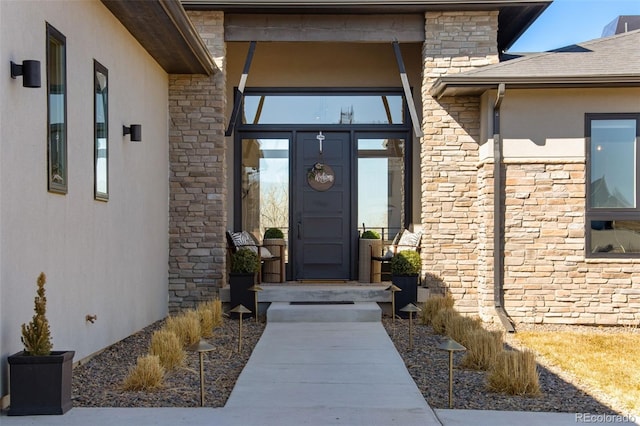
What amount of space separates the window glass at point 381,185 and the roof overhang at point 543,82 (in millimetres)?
2249

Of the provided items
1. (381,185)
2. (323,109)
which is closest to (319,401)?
(381,185)

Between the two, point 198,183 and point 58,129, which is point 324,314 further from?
point 58,129

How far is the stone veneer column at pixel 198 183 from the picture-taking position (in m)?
10.3

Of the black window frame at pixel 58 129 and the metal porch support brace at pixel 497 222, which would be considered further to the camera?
the metal porch support brace at pixel 497 222

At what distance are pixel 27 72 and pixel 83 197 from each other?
1.75 meters

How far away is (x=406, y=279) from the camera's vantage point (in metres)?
9.80

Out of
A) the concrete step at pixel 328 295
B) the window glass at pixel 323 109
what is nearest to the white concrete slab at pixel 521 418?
the concrete step at pixel 328 295

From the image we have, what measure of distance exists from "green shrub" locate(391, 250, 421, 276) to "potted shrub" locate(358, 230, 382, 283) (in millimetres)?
1273

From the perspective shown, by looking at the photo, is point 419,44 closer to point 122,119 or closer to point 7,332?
point 122,119

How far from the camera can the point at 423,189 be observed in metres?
10.4

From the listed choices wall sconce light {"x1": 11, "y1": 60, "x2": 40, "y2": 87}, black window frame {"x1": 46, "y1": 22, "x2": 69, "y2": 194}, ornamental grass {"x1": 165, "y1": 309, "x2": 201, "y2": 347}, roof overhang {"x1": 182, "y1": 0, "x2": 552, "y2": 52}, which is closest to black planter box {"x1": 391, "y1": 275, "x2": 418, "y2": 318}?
ornamental grass {"x1": 165, "y1": 309, "x2": 201, "y2": 347}

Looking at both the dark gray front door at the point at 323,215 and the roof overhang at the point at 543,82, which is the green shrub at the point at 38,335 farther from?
the dark gray front door at the point at 323,215

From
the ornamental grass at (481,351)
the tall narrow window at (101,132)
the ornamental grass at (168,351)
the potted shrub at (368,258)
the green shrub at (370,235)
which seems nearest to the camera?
the ornamental grass at (168,351)

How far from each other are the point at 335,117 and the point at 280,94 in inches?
37.6
